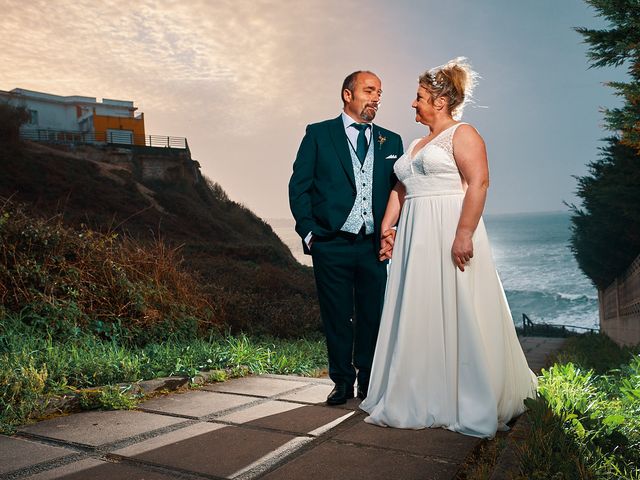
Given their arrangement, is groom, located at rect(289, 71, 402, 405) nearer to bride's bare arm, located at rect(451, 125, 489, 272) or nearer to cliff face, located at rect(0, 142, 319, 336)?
bride's bare arm, located at rect(451, 125, 489, 272)

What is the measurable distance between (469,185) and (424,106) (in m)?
0.56

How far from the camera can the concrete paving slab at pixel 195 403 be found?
155 inches

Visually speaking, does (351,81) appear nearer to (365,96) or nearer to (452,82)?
(365,96)

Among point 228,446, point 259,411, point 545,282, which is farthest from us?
point 545,282

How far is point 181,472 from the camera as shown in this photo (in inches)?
110

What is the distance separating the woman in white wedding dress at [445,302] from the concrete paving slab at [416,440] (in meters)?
0.08

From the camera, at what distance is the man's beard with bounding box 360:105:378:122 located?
13.6 ft

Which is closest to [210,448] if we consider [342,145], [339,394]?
[339,394]

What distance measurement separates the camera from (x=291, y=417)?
377 cm

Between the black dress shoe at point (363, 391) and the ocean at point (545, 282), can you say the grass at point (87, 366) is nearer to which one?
the black dress shoe at point (363, 391)

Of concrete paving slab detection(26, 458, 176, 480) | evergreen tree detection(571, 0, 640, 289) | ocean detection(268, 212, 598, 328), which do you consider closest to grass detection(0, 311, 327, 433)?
concrete paving slab detection(26, 458, 176, 480)

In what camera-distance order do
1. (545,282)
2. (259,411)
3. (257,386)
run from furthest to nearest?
(545,282) < (257,386) < (259,411)

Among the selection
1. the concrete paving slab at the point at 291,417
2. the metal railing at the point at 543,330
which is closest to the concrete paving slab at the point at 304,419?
the concrete paving slab at the point at 291,417

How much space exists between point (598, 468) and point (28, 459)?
2509mm
